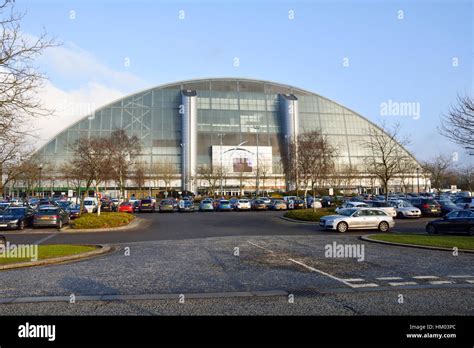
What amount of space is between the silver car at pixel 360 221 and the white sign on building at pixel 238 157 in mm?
62236

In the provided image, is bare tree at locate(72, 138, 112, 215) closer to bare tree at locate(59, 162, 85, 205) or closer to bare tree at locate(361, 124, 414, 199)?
bare tree at locate(59, 162, 85, 205)

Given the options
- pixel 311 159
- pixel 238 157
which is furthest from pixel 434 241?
pixel 238 157

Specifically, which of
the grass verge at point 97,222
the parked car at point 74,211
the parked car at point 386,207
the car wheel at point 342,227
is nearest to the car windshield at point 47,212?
the grass verge at point 97,222

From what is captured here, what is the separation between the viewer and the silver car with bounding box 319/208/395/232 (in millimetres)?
24078

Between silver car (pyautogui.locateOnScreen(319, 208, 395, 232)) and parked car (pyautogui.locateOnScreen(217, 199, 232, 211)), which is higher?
silver car (pyautogui.locateOnScreen(319, 208, 395, 232))

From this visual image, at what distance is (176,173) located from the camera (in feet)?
289

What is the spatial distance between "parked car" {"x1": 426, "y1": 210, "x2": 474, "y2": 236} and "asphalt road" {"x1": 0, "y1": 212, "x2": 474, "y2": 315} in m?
7.73

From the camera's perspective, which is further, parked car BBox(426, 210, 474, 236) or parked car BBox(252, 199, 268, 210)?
parked car BBox(252, 199, 268, 210)

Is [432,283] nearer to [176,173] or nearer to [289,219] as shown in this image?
[289,219]

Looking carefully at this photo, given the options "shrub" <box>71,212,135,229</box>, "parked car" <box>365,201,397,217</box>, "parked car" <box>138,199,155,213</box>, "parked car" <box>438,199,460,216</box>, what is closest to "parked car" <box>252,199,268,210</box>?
"parked car" <box>138,199,155,213</box>

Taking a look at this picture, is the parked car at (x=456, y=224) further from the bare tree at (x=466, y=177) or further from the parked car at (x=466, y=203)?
the bare tree at (x=466, y=177)

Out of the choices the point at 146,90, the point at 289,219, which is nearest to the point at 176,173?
the point at 146,90

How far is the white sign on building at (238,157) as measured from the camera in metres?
88.0
